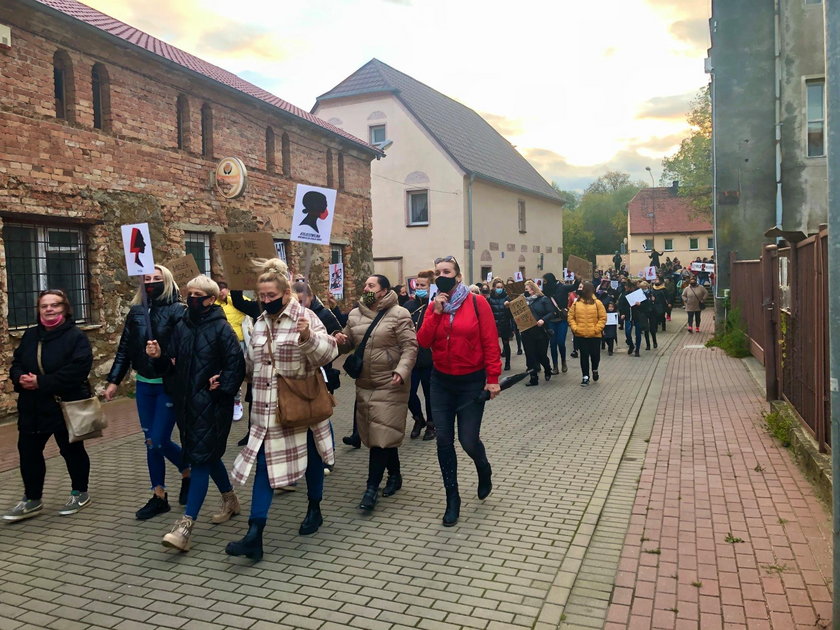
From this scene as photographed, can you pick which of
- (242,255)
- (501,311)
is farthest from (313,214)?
(501,311)

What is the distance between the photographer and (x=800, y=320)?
747 cm

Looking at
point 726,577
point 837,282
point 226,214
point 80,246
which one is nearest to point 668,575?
point 726,577

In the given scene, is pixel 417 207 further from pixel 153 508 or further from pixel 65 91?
pixel 153 508

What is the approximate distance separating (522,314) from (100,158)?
24.1 ft

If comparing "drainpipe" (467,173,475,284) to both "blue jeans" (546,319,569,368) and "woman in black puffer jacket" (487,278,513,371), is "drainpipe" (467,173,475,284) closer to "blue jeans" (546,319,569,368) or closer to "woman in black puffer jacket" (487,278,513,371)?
"woman in black puffer jacket" (487,278,513,371)

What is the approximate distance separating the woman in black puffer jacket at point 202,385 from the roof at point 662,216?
71978 millimetres

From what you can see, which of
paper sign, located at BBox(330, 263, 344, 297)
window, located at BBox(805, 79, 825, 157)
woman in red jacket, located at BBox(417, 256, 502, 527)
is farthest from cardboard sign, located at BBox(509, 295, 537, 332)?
window, located at BBox(805, 79, 825, 157)

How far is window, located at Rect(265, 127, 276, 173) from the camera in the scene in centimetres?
1700

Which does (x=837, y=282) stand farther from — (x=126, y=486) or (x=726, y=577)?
(x=126, y=486)

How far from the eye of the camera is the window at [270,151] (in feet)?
55.8

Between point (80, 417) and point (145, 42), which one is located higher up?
point (145, 42)

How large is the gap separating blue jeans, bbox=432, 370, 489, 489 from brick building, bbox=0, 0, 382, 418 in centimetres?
722

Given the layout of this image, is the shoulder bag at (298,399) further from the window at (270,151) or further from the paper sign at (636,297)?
the paper sign at (636,297)

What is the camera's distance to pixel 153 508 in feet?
18.9
